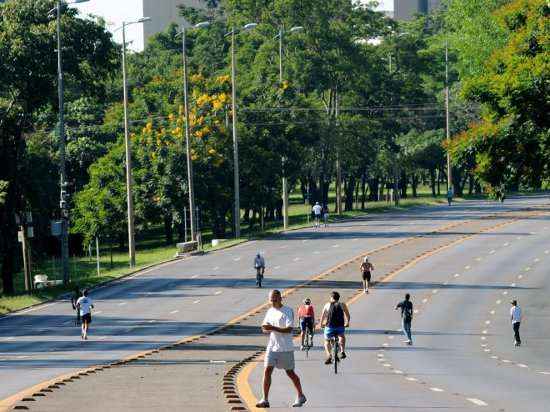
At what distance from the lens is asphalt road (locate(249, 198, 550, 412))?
23236 mm

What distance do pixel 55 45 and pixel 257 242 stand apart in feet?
66.8

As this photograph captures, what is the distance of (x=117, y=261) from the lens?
8862 centimetres

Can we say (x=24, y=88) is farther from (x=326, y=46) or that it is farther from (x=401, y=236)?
(x=326, y=46)

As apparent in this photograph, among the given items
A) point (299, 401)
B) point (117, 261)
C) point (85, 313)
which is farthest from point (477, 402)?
point (117, 261)

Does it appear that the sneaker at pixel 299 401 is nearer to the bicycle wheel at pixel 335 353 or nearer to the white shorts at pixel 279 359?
the white shorts at pixel 279 359

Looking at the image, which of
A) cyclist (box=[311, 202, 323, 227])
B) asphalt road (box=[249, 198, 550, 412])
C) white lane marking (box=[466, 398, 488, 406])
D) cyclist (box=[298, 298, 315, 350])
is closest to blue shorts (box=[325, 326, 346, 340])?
asphalt road (box=[249, 198, 550, 412])

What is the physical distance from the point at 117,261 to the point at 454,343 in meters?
49.4

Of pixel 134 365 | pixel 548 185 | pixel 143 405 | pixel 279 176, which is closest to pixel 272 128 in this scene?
pixel 279 176

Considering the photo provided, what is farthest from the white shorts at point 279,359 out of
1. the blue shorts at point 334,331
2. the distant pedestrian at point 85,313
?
the distant pedestrian at point 85,313

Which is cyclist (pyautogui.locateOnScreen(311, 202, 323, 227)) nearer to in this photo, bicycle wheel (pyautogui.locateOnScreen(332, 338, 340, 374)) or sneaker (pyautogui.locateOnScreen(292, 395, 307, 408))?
bicycle wheel (pyautogui.locateOnScreen(332, 338, 340, 374))

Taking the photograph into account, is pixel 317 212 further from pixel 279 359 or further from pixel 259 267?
pixel 279 359

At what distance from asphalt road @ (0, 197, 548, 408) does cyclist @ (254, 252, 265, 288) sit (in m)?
0.50

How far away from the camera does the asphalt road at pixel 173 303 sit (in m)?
37.8

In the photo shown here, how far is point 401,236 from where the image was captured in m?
82.2
